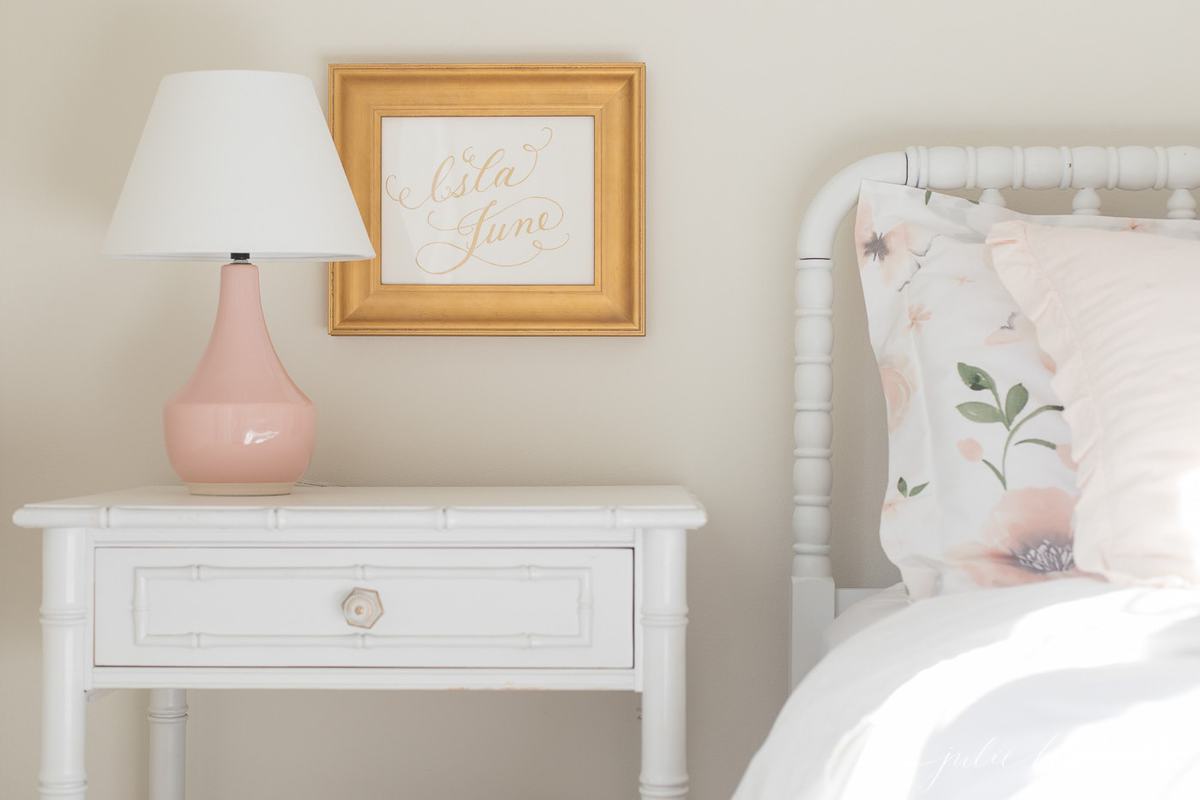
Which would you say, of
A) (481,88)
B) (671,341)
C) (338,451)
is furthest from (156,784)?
(481,88)

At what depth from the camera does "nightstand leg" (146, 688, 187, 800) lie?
152 centimetres

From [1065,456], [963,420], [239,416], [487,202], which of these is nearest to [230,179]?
[239,416]

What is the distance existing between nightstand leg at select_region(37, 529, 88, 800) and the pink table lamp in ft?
0.54

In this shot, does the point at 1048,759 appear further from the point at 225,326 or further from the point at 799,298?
the point at 225,326

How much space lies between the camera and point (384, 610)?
122 cm

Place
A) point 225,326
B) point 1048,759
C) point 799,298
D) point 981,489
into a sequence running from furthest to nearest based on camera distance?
1. point 799,298
2. point 225,326
3. point 981,489
4. point 1048,759

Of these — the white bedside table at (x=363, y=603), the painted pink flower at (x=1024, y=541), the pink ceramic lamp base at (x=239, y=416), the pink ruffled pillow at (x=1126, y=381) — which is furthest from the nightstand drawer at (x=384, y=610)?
the pink ruffled pillow at (x=1126, y=381)

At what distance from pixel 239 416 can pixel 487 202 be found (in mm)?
477

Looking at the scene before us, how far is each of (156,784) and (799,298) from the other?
107cm

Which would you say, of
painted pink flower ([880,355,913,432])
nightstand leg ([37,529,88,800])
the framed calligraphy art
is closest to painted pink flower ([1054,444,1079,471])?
painted pink flower ([880,355,913,432])

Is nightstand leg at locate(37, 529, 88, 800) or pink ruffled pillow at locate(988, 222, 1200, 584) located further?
nightstand leg at locate(37, 529, 88, 800)

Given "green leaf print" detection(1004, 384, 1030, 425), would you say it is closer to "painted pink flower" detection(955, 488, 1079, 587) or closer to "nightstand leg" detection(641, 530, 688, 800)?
"painted pink flower" detection(955, 488, 1079, 587)

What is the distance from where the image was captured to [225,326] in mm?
1363

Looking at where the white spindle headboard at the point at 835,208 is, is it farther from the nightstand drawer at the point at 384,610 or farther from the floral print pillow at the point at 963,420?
the nightstand drawer at the point at 384,610
